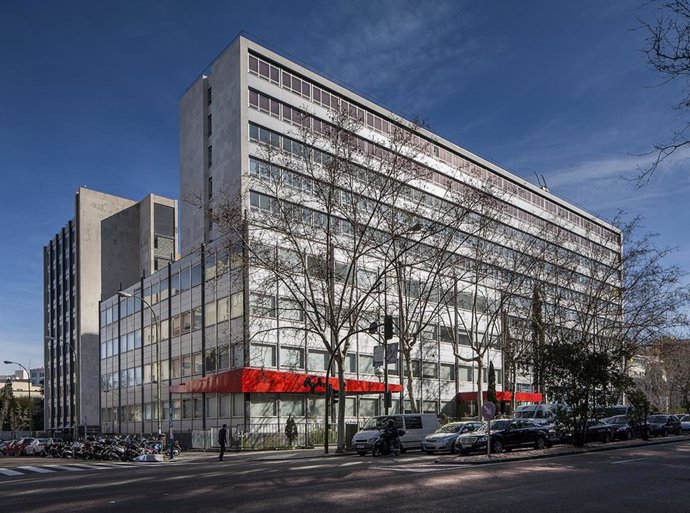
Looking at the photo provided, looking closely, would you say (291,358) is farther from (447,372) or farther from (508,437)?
(508,437)

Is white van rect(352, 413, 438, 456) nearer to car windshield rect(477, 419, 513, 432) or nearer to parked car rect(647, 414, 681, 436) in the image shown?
car windshield rect(477, 419, 513, 432)

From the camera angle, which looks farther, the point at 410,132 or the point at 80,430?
the point at 80,430

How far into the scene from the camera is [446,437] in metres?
27.5

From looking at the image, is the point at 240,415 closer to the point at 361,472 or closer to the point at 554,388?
the point at 554,388

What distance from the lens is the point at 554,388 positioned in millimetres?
29078

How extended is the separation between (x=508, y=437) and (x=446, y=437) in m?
2.50

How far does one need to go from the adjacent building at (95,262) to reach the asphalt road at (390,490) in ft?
210

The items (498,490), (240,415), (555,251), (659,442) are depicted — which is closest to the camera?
(498,490)

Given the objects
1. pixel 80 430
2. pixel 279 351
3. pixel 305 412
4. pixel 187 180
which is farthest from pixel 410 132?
pixel 80 430

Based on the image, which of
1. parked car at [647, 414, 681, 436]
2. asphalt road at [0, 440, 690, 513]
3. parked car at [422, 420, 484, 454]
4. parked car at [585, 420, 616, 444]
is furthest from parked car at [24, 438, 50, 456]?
parked car at [647, 414, 681, 436]

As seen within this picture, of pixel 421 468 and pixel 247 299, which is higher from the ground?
pixel 247 299

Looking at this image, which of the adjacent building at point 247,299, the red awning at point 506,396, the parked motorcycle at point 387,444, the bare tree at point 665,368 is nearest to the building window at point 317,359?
the adjacent building at point 247,299

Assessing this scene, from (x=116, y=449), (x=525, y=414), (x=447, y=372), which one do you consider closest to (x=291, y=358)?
(x=116, y=449)

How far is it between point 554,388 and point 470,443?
5763 millimetres
